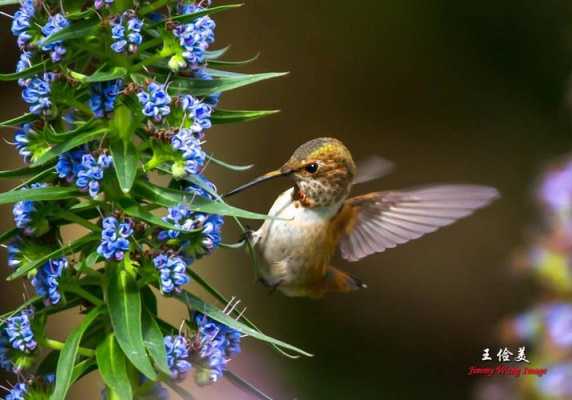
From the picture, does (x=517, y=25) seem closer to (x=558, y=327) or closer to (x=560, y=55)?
(x=560, y=55)

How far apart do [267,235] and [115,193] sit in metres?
1.37

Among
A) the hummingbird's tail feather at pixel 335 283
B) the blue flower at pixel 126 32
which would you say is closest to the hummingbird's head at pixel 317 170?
the hummingbird's tail feather at pixel 335 283

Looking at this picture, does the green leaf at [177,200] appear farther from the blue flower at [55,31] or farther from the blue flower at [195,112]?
the blue flower at [55,31]

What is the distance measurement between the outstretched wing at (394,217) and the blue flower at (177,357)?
164cm

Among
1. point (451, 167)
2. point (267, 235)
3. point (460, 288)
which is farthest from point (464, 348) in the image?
point (267, 235)

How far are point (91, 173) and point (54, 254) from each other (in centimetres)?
22

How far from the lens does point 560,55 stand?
26.5ft

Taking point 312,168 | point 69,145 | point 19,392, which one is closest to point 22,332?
→ point 19,392

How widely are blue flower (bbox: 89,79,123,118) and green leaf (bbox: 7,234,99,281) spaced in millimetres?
310

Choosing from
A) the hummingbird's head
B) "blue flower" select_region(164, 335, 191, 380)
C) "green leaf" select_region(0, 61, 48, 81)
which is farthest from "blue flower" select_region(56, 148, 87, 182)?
the hummingbird's head

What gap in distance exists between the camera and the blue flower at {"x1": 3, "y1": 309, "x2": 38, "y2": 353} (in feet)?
7.73

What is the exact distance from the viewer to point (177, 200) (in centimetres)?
234

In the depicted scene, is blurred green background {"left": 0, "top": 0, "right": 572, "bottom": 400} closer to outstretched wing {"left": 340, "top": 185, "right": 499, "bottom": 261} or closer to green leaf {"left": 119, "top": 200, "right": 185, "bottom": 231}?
outstretched wing {"left": 340, "top": 185, "right": 499, "bottom": 261}

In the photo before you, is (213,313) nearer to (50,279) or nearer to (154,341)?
(154,341)
